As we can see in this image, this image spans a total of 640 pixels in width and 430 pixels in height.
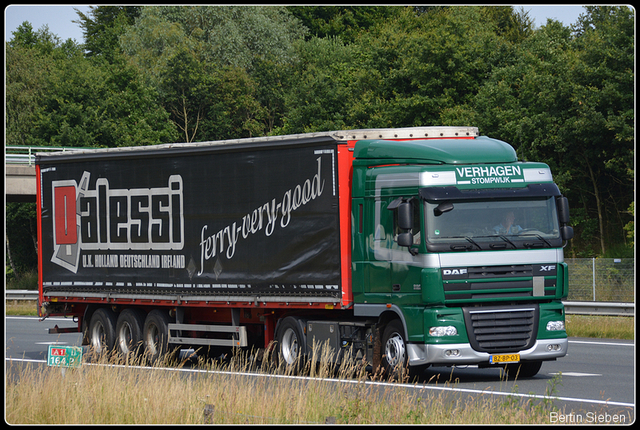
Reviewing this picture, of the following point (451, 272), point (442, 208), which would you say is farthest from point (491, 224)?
point (451, 272)

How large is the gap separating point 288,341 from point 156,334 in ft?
11.1

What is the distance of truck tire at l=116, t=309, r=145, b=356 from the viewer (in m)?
18.0

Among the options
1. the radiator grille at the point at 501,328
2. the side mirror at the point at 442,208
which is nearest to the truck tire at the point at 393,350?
the radiator grille at the point at 501,328

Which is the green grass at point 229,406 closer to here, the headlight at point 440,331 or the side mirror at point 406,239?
the headlight at point 440,331

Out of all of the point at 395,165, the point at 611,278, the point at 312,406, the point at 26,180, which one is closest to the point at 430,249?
the point at 395,165

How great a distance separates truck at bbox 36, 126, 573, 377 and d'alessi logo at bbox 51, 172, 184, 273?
3cm

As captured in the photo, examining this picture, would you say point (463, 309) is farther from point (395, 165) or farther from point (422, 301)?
point (395, 165)

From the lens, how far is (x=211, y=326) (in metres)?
16.9

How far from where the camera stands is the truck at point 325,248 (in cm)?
1339

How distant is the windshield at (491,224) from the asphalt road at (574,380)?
193cm

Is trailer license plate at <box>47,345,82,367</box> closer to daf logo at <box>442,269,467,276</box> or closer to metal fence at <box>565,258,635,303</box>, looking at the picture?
daf logo at <box>442,269,467,276</box>

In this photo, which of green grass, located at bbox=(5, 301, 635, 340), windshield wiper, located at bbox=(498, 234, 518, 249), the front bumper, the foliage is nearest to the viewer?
the front bumper

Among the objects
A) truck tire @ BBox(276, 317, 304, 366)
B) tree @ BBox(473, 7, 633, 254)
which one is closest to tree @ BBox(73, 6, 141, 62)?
tree @ BBox(473, 7, 633, 254)

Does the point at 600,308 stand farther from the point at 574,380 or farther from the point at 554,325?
the point at 554,325
